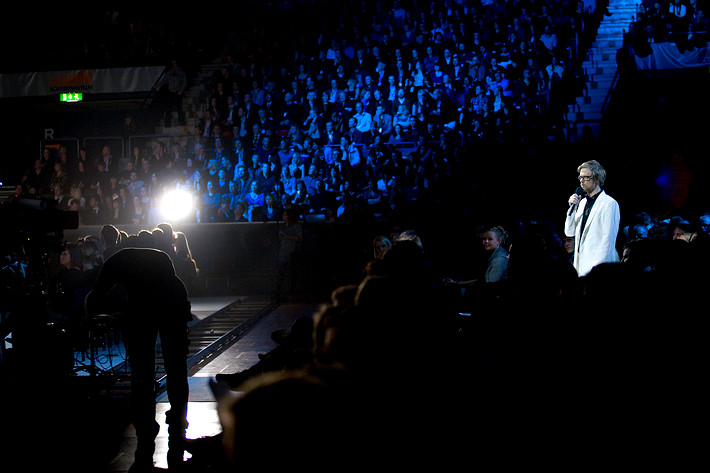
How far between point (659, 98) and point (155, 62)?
13747 mm

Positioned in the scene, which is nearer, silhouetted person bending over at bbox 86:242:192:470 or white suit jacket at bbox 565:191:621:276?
silhouetted person bending over at bbox 86:242:192:470

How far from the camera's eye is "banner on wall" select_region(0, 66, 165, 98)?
740 inches

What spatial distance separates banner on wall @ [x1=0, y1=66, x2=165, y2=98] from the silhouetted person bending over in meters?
15.4

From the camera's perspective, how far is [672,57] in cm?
1320

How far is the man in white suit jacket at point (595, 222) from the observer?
5.27 metres

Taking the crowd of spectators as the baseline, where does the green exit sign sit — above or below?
above

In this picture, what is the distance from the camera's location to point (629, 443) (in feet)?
6.13

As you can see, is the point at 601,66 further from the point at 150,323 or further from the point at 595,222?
the point at 150,323

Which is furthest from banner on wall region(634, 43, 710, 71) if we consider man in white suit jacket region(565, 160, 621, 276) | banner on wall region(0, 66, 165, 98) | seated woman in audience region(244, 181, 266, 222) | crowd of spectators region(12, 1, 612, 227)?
banner on wall region(0, 66, 165, 98)

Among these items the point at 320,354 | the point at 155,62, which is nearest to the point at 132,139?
the point at 155,62

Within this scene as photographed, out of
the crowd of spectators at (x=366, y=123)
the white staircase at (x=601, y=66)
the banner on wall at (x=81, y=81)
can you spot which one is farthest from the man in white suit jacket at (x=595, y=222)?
the banner on wall at (x=81, y=81)

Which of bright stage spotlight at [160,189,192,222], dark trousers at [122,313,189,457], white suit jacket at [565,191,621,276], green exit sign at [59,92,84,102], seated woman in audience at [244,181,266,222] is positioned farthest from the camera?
green exit sign at [59,92,84,102]

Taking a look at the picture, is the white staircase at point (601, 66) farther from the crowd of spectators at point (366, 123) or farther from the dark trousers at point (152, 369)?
the dark trousers at point (152, 369)

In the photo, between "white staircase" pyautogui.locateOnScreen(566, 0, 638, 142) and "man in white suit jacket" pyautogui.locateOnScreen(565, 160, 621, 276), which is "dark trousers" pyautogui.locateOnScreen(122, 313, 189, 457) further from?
"white staircase" pyautogui.locateOnScreen(566, 0, 638, 142)
